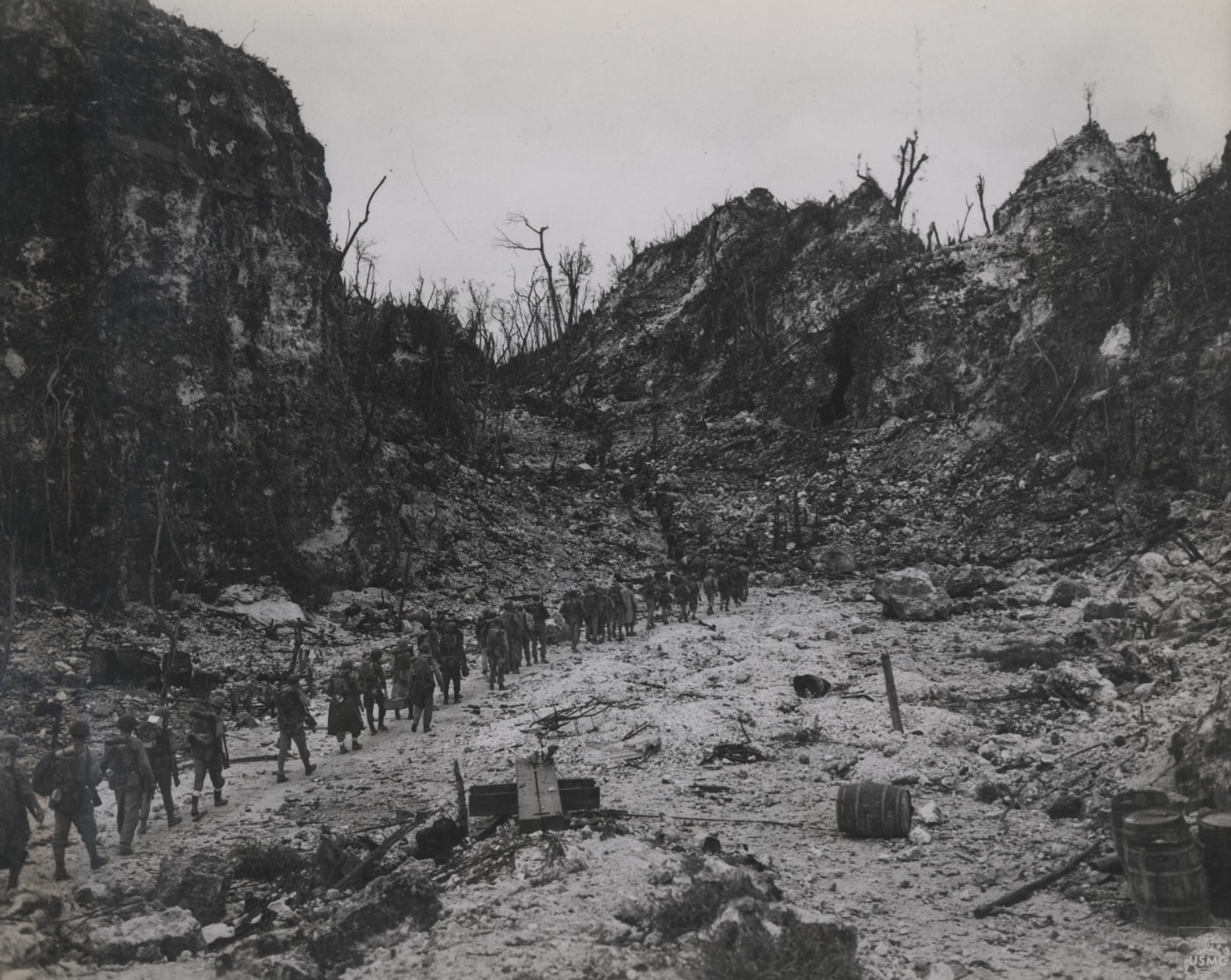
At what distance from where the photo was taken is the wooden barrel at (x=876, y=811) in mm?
7012

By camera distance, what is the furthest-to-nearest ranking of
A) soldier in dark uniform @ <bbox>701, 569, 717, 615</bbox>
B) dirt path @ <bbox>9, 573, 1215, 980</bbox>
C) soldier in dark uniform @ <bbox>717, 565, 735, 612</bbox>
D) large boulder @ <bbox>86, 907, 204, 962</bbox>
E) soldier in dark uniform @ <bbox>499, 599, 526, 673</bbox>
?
soldier in dark uniform @ <bbox>717, 565, 735, 612</bbox>, soldier in dark uniform @ <bbox>701, 569, 717, 615</bbox>, soldier in dark uniform @ <bbox>499, 599, 526, 673</bbox>, large boulder @ <bbox>86, 907, 204, 962</bbox>, dirt path @ <bbox>9, 573, 1215, 980</bbox>

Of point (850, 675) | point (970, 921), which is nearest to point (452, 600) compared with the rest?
point (850, 675)

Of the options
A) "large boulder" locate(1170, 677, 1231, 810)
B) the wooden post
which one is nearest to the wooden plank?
the wooden post

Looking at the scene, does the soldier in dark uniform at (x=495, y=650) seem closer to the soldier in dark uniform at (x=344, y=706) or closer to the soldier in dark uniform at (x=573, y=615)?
the soldier in dark uniform at (x=573, y=615)

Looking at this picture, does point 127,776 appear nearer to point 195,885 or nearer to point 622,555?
point 195,885

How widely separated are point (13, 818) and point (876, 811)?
6775 mm

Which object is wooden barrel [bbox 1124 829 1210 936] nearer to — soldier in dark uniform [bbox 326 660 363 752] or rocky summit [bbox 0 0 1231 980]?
rocky summit [bbox 0 0 1231 980]

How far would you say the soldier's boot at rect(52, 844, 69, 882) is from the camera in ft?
22.1

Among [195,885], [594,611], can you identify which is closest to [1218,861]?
[195,885]

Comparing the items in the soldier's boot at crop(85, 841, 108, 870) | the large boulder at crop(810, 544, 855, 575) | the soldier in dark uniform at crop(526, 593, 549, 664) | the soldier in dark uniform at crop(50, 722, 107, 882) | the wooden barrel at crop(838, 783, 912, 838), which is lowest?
the wooden barrel at crop(838, 783, 912, 838)

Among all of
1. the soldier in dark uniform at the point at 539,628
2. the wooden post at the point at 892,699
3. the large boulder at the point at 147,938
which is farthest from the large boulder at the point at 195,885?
the soldier in dark uniform at the point at 539,628

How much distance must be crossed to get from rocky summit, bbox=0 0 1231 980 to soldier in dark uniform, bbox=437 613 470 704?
0.58m

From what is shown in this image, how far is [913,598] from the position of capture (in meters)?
17.3

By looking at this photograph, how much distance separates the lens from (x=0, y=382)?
16906 millimetres
